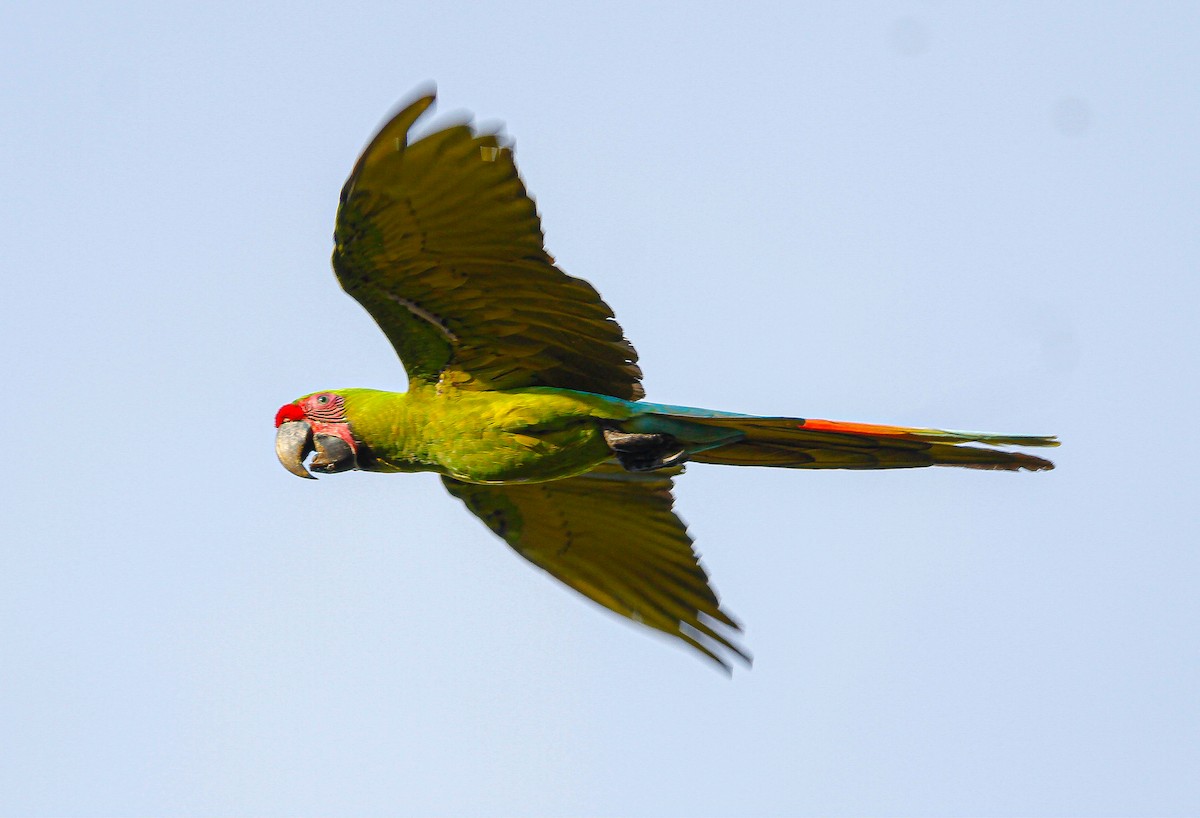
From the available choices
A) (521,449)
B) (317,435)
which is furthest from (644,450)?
(317,435)

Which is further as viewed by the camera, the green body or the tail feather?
the green body

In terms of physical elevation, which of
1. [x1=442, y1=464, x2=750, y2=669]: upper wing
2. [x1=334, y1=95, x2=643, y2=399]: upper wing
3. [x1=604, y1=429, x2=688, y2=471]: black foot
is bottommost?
[x1=442, y1=464, x2=750, y2=669]: upper wing

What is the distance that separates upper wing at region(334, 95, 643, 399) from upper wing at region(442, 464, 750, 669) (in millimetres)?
1233

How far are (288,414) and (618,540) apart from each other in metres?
2.33

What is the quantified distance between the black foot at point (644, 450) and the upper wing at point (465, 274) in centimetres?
30

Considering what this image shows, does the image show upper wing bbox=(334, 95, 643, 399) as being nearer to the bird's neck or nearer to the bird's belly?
the bird's neck

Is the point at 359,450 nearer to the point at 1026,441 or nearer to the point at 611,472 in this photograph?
the point at 611,472

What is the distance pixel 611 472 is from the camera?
33.1ft

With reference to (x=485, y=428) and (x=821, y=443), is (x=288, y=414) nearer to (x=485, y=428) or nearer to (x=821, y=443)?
(x=485, y=428)

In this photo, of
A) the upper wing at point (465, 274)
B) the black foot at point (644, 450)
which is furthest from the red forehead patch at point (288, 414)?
the black foot at point (644, 450)

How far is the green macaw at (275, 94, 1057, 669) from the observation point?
795cm

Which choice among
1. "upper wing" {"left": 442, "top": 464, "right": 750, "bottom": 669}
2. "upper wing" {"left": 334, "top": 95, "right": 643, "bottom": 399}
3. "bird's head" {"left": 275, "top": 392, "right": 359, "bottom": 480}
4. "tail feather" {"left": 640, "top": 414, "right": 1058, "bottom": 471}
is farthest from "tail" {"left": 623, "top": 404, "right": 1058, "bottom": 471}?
"bird's head" {"left": 275, "top": 392, "right": 359, "bottom": 480}

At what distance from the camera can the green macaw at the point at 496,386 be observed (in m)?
7.95

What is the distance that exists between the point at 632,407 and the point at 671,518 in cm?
143
